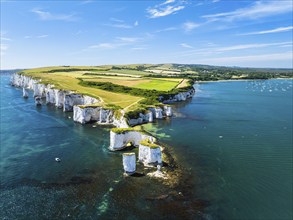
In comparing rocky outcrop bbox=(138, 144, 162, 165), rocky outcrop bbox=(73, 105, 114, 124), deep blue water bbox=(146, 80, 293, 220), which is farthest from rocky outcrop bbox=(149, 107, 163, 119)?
rocky outcrop bbox=(138, 144, 162, 165)

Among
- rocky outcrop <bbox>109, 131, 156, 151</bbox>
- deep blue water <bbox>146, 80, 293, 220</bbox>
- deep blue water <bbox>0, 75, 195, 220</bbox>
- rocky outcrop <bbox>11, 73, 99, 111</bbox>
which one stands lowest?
deep blue water <bbox>0, 75, 195, 220</bbox>

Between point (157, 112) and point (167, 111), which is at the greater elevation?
point (157, 112)

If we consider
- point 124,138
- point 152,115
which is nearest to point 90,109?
point 152,115

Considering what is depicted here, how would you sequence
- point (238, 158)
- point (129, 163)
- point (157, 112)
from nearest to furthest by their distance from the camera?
point (129, 163) → point (238, 158) → point (157, 112)

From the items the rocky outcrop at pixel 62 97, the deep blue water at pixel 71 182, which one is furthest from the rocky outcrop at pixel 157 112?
the deep blue water at pixel 71 182

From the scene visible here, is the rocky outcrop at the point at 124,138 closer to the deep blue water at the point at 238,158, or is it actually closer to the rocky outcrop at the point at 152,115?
the deep blue water at the point at 238,158

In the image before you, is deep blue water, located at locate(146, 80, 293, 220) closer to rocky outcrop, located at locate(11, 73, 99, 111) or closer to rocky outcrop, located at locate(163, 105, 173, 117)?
rocky outcrop, located at locate(163, 105, 173, 117)

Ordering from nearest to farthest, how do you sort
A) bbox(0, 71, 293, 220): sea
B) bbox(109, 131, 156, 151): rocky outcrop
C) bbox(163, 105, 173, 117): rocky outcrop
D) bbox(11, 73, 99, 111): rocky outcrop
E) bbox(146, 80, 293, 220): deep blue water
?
bbox(0, 71, 293, 220): sea, bbox(146, 80, 293, 220): deep blue water, bbox(109, 131, 156, 151): rocky outcrop, bbox(163, 105, 173, 117): rocky outcrop, bbox(11, 73, 99, 111): rocky outcrop

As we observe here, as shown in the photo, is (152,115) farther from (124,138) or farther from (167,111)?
(124,138)
